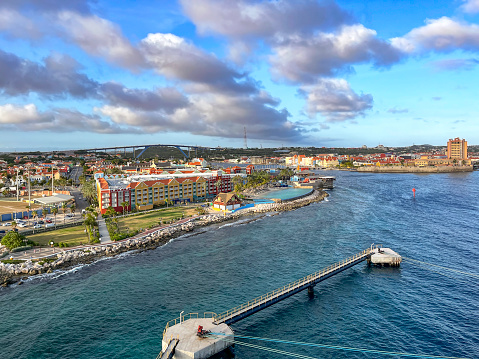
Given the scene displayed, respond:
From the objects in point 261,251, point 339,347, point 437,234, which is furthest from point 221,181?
point 339,347

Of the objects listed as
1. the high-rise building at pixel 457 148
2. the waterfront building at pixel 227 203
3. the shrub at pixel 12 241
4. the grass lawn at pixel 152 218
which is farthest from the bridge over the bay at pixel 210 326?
the high-rise building at pixel 457 148

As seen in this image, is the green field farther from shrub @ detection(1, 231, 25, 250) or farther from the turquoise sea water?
the turquoise sea water

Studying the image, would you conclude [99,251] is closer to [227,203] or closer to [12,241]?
[12,241]

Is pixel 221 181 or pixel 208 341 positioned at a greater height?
pixel 221 181

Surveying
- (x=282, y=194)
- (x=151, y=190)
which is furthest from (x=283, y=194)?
(x=151, y=190)

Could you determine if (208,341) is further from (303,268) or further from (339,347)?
(303,268)

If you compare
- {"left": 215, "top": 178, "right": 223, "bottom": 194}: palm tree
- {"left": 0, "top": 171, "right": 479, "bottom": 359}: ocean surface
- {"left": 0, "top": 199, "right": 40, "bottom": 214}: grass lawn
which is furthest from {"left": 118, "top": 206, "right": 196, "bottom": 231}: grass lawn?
{"left": 0, "top": 199, "right": 40, "bottom": 214}: grass lawn
